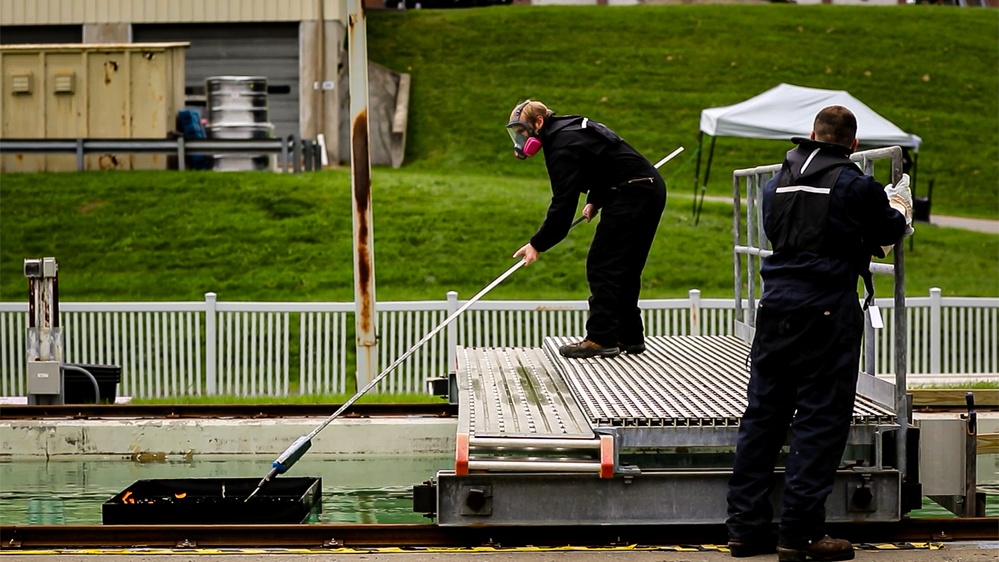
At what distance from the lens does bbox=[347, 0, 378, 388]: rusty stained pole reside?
12.9 meters

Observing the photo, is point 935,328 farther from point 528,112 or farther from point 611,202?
point 528,112

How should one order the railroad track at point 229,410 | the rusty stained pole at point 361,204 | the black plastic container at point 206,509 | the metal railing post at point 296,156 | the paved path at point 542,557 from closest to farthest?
the paved path at point 542,557 < the black plastic container at point 206,509 < the railroad track at point 229,410 < the rusty stained pole at point 361,204 < the metal railing post at point 296,156

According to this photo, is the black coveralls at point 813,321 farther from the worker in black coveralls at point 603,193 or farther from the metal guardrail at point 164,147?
the metal guardrail at point 164,147

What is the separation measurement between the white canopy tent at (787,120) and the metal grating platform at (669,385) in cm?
1189

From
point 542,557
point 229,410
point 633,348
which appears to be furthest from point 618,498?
point 229,410

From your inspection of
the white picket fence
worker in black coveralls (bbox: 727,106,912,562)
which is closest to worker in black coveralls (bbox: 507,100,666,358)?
worker in black coveralls (bbox: 727,106,912,562)

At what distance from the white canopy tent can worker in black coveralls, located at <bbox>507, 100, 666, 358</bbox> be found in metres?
12.9

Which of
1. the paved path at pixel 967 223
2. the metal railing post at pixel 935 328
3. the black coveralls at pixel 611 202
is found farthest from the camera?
the paved path at pixel 967 223

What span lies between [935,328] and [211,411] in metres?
7.97

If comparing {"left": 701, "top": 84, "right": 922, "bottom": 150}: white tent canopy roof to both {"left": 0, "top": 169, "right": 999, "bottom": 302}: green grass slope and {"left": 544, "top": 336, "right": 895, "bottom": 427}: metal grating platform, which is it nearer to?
{"left": 0, "top": 169, "right": 999, "bottom": 302}: green grass slope

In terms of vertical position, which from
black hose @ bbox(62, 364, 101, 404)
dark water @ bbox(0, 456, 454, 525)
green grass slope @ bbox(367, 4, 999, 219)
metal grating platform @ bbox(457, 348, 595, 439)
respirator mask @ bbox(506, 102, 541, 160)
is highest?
green grass slope @ bbox(367, 4, 999, 219)

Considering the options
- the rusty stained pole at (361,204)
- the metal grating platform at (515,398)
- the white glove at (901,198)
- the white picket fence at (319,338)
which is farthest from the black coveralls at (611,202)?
the white picket fence at (319,338)

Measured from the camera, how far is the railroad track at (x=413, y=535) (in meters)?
7.02

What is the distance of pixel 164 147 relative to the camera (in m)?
23.6
